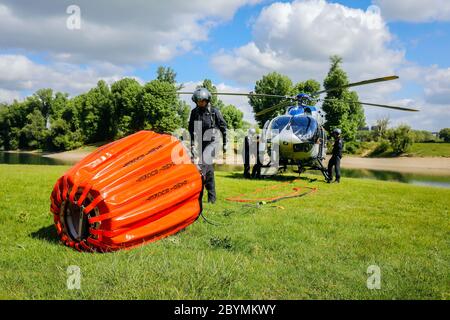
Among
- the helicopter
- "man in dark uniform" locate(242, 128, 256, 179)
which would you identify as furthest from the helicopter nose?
"man in dark uniform" locate(242, 128, 256, 179)

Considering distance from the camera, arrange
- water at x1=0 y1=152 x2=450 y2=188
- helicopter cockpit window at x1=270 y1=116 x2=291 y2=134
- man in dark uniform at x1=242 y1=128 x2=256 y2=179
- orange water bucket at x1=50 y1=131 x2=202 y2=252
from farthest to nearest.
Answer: water at x1=0 y1=152 x2=450 y2=188
man in dark uniform at x1=242 y1=128 x2=256 y2=179
helicopter cockpit window at x1=270 y1=116 x2=291 y2=134
orange water bucket at x1=50 y1=131 x2=202 y2=252

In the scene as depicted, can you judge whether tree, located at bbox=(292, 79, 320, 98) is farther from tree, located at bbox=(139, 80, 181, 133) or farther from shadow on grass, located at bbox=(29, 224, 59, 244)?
shadow on grass, located at bbox=(29, 224, 59, 244)

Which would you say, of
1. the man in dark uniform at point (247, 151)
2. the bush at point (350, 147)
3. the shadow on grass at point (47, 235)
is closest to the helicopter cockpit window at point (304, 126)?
the man in dark uniform at point (247, 151)

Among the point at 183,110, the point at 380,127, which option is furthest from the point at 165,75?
the point at 380,127

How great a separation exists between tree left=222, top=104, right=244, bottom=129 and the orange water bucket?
70.9m

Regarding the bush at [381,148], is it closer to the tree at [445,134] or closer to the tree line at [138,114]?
the tree line at [138,114]

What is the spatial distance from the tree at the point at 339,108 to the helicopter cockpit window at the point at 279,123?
45.2 m

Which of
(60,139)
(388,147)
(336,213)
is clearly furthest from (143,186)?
(60,139)

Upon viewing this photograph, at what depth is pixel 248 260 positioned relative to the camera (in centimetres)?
440

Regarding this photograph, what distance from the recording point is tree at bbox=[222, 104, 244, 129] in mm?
76812

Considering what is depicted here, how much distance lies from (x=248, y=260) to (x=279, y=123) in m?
12.5

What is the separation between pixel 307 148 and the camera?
1572 cm

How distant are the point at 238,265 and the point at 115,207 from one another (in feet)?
5.84
